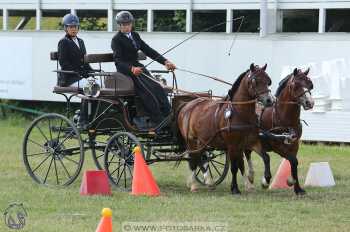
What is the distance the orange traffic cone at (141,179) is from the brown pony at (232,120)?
3.06ft

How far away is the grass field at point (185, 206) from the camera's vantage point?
9172 mm

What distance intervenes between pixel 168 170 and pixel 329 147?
4.50m

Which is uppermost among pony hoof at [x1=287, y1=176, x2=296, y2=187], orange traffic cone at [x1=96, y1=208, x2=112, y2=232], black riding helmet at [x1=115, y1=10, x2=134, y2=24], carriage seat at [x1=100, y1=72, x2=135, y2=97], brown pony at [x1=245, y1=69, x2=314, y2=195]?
black riding helmet at [x1=115, y1=10, x2=134, y2=24]

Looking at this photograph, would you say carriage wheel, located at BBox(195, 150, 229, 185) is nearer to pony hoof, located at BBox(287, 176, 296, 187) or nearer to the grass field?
the grass field

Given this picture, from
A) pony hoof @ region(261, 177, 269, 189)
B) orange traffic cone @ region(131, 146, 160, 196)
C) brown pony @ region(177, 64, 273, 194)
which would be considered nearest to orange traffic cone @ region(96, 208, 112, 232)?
orange traffic cone @ region(131, 146, 160, 196)

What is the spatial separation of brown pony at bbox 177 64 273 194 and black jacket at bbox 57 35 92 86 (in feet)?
5.55

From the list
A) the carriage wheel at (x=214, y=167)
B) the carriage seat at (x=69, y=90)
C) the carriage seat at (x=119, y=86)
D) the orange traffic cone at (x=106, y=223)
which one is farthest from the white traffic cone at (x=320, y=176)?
the orange traffic cone at (x=106, y=223)

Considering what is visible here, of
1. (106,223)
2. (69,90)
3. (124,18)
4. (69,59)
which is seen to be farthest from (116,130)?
(106,223)

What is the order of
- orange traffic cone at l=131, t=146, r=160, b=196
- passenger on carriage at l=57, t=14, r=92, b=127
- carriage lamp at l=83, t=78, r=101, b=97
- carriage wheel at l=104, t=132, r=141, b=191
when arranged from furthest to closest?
passenger on carriage at l=57, t=14, r=92, b=127 < carriage lamp at l=83, t=78, r=101, b=97 < carriage wheel at l=104, t=132, r=141, b=191 < orange traffic cone at l=131, t=146, r=160, b=196

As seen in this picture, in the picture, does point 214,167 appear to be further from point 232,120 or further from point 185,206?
point 185,206

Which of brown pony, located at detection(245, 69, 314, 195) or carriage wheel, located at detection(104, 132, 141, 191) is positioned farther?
carriage wheel, located at detection(104, 132, 141, 191)

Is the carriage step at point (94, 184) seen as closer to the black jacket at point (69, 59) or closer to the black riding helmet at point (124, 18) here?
the black jacket at point (69, 59)

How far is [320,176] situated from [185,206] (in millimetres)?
2948

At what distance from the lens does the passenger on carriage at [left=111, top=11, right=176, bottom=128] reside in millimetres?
11922
